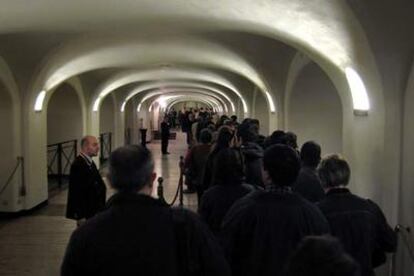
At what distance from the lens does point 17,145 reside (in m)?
10.4

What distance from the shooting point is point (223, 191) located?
12.4ft

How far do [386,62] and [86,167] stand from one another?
310cm

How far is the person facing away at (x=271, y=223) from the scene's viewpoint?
2.86 m

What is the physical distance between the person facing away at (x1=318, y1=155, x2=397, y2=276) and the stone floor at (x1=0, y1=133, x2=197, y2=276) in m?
4.73

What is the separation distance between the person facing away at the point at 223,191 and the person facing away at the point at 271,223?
707 mm

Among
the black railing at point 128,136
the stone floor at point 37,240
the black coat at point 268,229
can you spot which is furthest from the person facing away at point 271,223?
the black railing at point 128,136

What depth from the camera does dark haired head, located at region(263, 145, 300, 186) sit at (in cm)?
296

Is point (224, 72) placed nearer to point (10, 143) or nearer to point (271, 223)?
point (10, 143)

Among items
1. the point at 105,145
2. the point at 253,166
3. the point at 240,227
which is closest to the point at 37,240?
the point at 253,166

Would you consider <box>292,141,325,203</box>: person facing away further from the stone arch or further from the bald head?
the stone arch

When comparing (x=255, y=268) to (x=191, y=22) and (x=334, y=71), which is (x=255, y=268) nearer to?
(x=334, y=71)

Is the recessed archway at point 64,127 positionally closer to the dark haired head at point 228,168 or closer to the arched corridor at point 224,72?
the arched corridor at point 224,72

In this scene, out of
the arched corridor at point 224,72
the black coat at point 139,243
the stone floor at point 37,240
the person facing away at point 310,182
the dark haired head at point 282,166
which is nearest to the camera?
the black coat at point 139,243

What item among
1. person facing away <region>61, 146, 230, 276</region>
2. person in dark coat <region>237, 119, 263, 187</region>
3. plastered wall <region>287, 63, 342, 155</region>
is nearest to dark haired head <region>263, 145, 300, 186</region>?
person facing away <region>61, 146, 230, 276</region>
